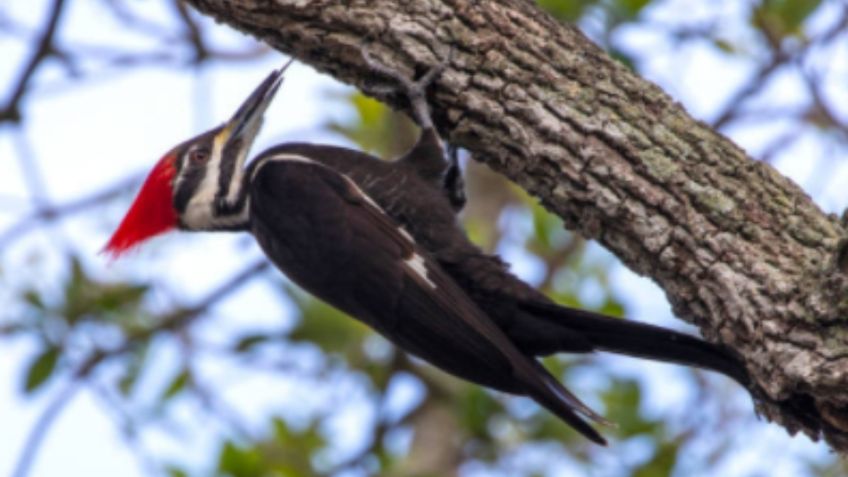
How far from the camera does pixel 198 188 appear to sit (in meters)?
4.05

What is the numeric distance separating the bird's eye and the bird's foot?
3.24 feet

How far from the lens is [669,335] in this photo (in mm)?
3131

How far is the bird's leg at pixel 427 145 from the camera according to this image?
3.18m

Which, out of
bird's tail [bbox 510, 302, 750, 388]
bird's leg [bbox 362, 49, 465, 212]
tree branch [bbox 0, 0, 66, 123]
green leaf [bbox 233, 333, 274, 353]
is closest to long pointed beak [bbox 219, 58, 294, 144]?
bird's leg [bbox 362, 49, 465, 212]

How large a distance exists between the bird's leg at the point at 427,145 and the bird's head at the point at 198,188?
50 cm

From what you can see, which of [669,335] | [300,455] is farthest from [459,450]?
[669,335]

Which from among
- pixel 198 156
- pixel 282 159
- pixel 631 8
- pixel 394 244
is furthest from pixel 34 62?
pixel 631 8

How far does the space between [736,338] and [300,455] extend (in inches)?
96.4

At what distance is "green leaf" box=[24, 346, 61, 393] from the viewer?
16.0 feet

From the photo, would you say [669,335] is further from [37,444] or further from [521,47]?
[37,444]

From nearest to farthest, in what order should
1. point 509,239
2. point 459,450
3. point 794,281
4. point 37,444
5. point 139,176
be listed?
1. point 794,281
2. point 37,444
3. point 459,450
4. point 139,176
5. point 509,239

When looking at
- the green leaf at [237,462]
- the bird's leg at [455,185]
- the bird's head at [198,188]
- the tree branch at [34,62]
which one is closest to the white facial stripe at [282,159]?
the bird's head at [198,188]

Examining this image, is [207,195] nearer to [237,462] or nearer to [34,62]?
[34,62]

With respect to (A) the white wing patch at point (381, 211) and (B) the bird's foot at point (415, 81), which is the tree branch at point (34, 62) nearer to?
(A) the white wing patch at point (381, 211)
